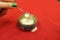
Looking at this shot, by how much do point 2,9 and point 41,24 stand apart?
27 centimetres

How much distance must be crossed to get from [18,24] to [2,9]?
0.14 m

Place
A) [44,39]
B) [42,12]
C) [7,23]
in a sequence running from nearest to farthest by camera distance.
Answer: [44,39] → [7,23] → [42,12]

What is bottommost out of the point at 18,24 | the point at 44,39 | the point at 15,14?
the point at 44,39

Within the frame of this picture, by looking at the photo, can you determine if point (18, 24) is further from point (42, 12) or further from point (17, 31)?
point (42, 12)

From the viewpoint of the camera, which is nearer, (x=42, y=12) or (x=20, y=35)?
(x=20, y=35)

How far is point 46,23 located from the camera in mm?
948

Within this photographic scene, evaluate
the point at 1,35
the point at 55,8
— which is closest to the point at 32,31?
the point at 1,35

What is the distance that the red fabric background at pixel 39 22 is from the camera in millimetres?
857

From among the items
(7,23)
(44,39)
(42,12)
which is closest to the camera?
(44,39)

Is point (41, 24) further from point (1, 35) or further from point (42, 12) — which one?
point (1, 35)

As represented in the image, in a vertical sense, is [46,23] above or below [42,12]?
below

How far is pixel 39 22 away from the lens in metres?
0.96

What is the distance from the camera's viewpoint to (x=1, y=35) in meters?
0.86

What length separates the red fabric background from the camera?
86 cm
